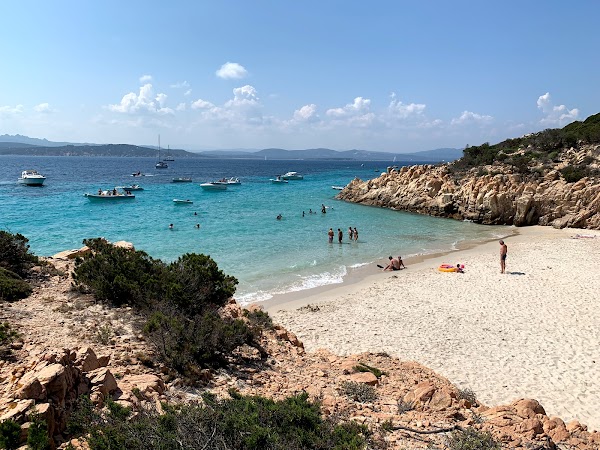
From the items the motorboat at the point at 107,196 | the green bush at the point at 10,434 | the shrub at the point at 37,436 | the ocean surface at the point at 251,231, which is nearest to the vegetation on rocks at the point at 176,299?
the shrub at the point at 37,436

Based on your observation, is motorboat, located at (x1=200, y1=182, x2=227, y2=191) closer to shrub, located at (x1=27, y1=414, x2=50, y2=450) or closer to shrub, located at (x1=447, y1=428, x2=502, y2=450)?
shrub, located at (x1=447, y1=428, x2=502, y2=450)

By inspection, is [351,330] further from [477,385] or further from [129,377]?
[129,377]

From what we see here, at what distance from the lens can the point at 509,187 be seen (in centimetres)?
3528

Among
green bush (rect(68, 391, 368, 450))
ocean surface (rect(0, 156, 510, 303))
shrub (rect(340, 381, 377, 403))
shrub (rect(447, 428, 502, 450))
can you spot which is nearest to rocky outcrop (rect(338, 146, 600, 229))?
ocean surface (rect(0, 156, 510, 303))

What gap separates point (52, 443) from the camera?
4.23 meters

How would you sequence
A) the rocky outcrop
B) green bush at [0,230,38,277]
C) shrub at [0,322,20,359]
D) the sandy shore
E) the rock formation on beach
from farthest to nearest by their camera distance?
the rock formation on beach, the rocky outcrop, green bush at [0,230,38,277], the sandy shore, shrub at [0,322,20,359]

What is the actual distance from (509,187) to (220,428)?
36627 millimetres

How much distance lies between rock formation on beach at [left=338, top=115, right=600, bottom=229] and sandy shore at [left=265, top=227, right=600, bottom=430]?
1229 centimetres

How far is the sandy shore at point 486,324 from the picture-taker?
9273 millimetres

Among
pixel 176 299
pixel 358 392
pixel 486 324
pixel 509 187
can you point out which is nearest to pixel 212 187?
pixel 509 187

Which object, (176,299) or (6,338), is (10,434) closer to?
(6,338)

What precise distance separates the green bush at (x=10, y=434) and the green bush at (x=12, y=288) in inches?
234

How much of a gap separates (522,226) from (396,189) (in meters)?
14.9

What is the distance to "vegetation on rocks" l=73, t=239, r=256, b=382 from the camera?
23.0ft
